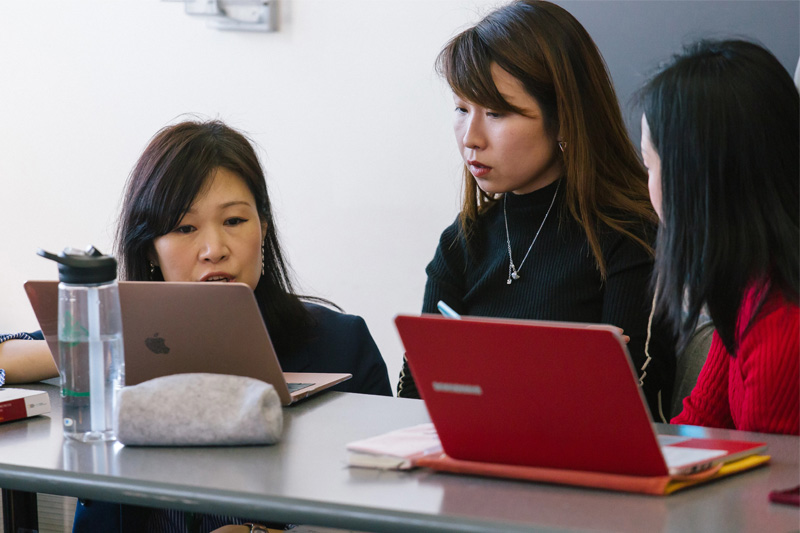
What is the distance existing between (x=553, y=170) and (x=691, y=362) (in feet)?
1.51

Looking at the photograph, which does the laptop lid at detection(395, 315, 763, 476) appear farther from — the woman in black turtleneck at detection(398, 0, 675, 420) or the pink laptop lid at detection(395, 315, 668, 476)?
the woman in black turtleneck at detection(398, 0, 675, 420)

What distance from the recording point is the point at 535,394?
0.82 m

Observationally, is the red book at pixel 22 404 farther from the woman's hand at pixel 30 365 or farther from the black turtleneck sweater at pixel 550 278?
the black turtleneck sweater at pixel 550 278

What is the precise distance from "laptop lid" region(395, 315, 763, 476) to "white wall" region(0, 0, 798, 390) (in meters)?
1.52

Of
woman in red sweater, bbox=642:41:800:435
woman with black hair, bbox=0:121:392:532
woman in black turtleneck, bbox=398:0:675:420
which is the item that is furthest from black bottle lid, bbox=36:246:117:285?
woman in black turtleneck, bbox=398:0:675:420

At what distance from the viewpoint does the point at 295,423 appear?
1111 millimetres

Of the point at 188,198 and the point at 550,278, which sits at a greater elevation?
the point at 188,198

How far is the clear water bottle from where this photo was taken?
1.04 m

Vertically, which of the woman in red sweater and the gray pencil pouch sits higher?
the woman in red sweater

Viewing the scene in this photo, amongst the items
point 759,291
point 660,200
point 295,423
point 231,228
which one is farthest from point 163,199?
point 759,291

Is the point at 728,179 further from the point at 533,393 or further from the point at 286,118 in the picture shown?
the point at 286,118

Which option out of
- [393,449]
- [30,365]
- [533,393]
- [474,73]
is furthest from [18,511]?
[474,73]

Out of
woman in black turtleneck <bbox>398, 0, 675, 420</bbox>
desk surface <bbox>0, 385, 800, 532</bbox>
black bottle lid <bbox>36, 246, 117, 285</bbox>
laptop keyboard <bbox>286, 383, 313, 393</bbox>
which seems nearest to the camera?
desk surface <bbox>0, 385, 800, 532</bbox>

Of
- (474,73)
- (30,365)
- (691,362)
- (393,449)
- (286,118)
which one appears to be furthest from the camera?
(286,118)
